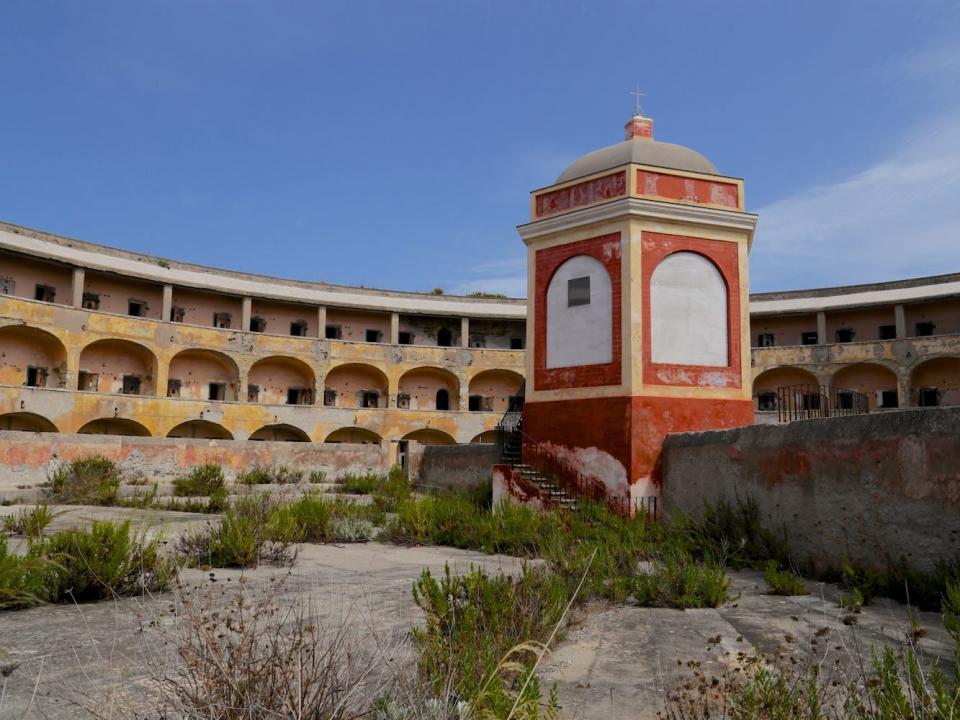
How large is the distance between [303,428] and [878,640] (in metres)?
34.8

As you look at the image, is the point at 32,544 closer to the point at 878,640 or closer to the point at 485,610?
the point at 485,610

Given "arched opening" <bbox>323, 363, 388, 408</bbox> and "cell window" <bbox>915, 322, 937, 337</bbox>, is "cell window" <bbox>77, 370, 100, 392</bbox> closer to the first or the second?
"arched opening" <bbox>323, 363, 388, 408</bbox>

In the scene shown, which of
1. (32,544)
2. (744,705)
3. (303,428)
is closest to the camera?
(744,705)

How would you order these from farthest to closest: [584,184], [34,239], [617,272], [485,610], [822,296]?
[822,296], [34,239], [584,184], [617,272], [485,610]

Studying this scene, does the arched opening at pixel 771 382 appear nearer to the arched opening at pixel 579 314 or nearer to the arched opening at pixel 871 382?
the arched opening at pixel 871 382

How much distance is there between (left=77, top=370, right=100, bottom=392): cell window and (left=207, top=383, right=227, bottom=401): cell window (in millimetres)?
5602

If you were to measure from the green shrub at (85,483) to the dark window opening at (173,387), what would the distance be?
16.4m

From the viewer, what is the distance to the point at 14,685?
4.03 metres

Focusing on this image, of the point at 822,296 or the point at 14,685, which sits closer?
the point at 14,685

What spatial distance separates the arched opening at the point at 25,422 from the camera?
30.8m

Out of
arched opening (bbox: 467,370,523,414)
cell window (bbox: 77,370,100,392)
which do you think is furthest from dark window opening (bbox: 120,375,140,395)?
arched opening (bbox: 467,370,523,414)

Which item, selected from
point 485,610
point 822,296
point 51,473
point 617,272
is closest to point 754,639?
point 485,610

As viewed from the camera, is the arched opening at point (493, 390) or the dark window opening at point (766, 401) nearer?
the dark window opening at point (766, 401)

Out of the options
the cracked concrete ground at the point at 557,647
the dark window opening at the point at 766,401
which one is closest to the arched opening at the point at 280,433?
the dark window opening at the point at 766,401
